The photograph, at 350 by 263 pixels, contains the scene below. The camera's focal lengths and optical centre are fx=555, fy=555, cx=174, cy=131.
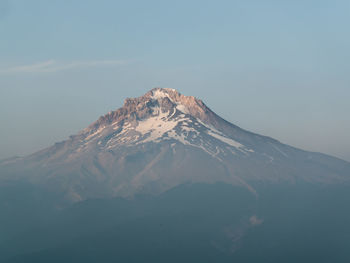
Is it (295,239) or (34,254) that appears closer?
(34,254)

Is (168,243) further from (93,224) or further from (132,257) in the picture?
(93,224)

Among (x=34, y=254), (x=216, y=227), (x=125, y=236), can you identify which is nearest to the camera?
(x=34, y=254)

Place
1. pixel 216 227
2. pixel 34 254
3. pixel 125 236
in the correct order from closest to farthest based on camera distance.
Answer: pixel 34 254 < pixel 125 236 < pixel 216 227

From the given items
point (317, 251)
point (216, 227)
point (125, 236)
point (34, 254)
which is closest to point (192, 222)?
point (216, 227)

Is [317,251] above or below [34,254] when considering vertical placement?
above

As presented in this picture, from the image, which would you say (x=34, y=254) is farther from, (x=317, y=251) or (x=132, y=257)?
(x=317, y=251)

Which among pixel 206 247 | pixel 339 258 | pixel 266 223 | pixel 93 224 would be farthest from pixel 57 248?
pixel 339 258
